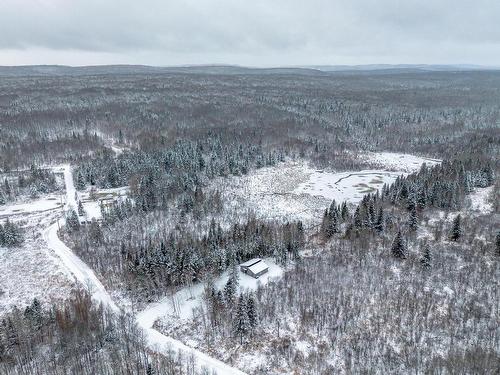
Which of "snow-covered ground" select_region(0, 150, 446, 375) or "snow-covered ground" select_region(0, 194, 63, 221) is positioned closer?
"snow-covered ground" select_region(0, 150, 446, 375)

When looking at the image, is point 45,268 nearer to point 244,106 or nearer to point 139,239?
point 139,239

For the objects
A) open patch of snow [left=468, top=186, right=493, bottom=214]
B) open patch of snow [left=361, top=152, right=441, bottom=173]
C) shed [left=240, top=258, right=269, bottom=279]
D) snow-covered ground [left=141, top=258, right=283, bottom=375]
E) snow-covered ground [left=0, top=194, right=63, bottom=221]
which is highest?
open patch of snow [left=468, top=186, right=493, bottom=214]

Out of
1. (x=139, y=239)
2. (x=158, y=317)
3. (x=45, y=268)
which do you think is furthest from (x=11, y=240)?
(x=158, y=317)

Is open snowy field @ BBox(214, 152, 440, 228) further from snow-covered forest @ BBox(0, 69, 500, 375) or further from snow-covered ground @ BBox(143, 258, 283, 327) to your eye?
snow-covered ground @ BBox(143, 258, 283, 327)

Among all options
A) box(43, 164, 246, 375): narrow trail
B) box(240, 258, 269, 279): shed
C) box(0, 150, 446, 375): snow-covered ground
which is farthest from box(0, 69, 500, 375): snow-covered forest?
box(240, 258, 269, 279): shed

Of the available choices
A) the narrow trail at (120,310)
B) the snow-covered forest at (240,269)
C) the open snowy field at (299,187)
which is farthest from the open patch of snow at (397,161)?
the narrow trail at (120,310)

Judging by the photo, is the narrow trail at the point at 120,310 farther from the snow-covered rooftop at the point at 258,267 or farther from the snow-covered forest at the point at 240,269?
the snow-covered rooftop at the point at 258,267

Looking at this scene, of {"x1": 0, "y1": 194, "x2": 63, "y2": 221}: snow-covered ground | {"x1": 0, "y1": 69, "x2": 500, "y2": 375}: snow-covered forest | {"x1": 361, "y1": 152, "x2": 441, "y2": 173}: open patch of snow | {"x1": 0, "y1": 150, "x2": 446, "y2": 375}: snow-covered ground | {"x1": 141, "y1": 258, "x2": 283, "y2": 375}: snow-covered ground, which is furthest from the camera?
{"x1": 361, "y1": 152, "x2": 441, "y2": 173}: open patch of snow
